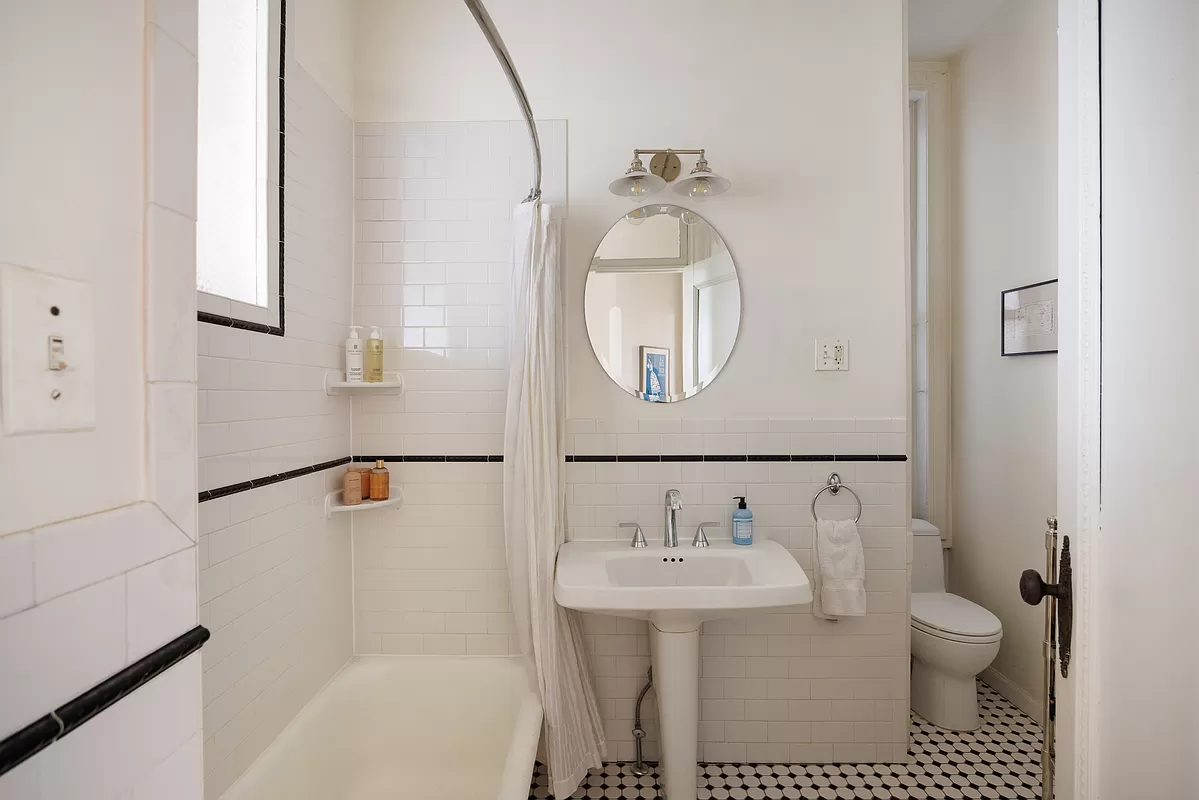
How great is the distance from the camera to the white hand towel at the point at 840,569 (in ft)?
6.50

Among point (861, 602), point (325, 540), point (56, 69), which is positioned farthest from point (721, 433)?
point (56, 69)

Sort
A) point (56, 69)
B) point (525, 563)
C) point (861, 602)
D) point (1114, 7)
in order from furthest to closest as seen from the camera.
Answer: point (861, 602), point (525, 563), point (1114, 7), point (56, 69)

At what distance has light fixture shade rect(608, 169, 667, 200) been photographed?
1.91m

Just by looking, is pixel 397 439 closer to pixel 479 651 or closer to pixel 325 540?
pixel 325 540

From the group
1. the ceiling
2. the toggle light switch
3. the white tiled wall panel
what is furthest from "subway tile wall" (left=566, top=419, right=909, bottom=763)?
the ceiling

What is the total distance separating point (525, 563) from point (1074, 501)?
4.59 ft

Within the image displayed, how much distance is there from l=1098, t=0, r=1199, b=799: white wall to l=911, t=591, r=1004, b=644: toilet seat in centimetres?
148

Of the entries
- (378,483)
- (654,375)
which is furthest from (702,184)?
(378,483)

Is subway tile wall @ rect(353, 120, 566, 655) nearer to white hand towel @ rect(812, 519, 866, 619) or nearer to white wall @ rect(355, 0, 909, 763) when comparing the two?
white wall @ rect(355, 0, 909, 763)

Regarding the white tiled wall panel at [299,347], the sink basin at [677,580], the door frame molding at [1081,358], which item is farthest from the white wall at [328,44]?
the door frame molding at [1081,358]

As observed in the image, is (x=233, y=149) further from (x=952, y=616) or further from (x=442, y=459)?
(x=952, y=616)

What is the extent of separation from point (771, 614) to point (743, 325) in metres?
1.04

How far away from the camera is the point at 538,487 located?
185 centimetres

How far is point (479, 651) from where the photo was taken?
6.81 feet
